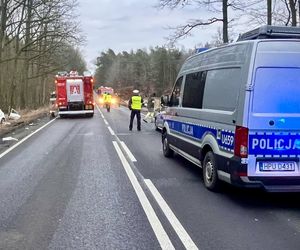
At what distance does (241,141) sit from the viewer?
6.88m

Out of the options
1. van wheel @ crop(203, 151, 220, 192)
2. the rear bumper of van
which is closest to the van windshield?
the rear bumper of van

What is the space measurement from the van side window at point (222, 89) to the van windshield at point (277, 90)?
0.38 metres

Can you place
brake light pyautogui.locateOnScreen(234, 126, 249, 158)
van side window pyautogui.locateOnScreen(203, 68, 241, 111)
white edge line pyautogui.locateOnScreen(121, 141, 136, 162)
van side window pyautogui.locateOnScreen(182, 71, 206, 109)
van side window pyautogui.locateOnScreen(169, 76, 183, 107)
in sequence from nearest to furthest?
1. brake light pyautogui.locateOnScreen(234, 126, 249, 158)
2. van side window pyautogui.locateOnScreen(203, 68, 241, 111)
3. van side window pyautogui.locateOnScreen(182, 71, 206, 109)
4. van side window pyautogui.locateOnScreen(169, 76, 183, 107)
5. white edge line pyautogui.locateOnScreen(121, 141, 136, 162)

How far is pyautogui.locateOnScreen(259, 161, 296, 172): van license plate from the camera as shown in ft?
22.7

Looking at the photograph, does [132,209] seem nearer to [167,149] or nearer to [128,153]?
[167,149]

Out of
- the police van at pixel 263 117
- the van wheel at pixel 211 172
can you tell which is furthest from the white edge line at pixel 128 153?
the police van at pixel 263 117

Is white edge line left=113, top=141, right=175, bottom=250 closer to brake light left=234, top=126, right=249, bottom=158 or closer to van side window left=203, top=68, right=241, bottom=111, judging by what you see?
brake light left=234, top=126, right=249, bottom=158

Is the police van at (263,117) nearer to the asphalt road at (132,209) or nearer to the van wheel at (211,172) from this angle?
the van wheel at (211,172)

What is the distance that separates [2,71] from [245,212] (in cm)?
3364

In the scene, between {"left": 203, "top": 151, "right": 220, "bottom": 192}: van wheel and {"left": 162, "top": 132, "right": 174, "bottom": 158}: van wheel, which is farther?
{"left": 162, "top": 132, "right": 174, "bottom": 158}: van wheel

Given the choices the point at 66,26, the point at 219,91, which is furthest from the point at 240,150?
the point at 66,26

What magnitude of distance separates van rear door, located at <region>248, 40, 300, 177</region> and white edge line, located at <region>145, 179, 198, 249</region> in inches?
52.7

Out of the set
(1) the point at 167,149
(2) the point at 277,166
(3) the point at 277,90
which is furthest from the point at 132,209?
(1) the point at 167,149

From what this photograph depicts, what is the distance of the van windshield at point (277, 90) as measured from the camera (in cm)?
688
